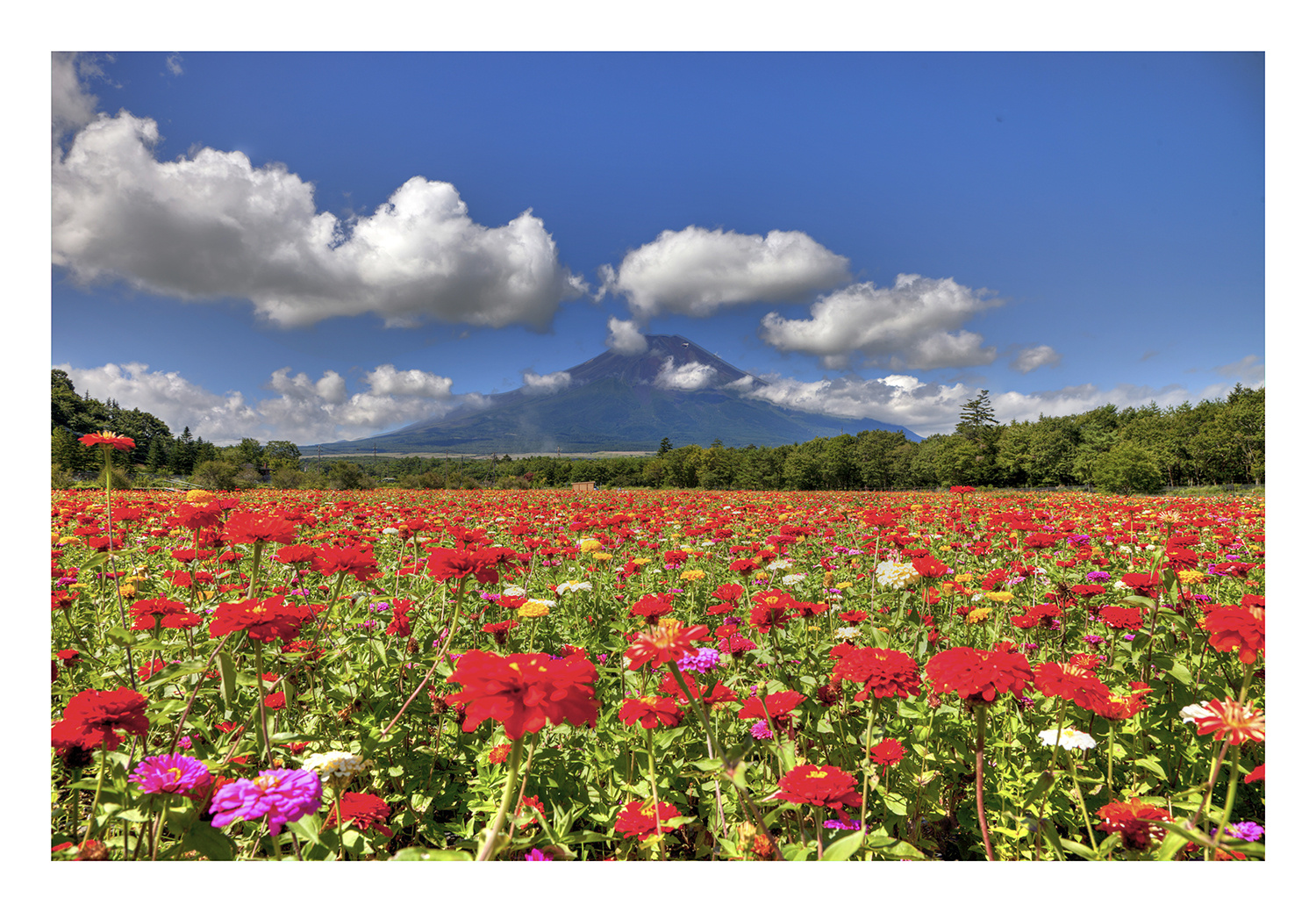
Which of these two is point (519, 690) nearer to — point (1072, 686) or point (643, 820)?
point (643, 820)

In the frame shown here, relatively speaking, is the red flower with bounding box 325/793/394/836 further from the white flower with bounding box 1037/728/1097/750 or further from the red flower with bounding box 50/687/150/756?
the white flower with bounding box 1037/728/1097/750

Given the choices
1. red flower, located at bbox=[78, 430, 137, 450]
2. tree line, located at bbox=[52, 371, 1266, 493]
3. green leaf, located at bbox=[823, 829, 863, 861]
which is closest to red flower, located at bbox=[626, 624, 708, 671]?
green leaf, located at bbox=[823, 829, 863, 861]

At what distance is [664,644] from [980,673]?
0.80 meters

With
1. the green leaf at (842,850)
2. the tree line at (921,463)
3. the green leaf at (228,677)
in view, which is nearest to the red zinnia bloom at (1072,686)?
the green leaf at (842,850)

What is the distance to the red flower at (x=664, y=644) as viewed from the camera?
0.88 metres

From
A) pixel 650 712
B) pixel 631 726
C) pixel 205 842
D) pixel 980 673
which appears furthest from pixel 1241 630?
pixel 205 842

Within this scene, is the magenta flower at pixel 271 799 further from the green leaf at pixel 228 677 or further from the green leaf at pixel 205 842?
the green leaf at pixel 228 677

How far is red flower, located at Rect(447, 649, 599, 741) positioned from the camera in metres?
0.79

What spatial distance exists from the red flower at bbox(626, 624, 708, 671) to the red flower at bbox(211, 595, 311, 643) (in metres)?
1.02

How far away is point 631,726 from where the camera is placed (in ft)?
6.02

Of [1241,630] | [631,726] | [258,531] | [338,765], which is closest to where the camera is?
[338,765]

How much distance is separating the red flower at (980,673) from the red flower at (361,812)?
1.45m
